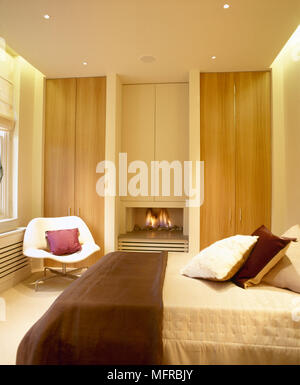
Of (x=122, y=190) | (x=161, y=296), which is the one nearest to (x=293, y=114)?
(x=122, y=190)

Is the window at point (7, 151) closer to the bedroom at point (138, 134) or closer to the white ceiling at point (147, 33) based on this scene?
the bedroom at point (138, 134)

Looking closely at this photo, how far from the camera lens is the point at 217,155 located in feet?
11.8

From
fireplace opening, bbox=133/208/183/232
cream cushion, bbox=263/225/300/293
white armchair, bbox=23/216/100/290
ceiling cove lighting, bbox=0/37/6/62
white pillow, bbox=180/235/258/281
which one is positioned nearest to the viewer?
cream cushion, bbox=263/225/300/293

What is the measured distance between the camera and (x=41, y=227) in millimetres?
3375

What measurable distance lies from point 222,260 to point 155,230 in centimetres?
263

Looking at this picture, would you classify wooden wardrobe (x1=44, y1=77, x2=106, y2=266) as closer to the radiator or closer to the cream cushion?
the radiator

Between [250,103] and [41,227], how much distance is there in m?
3.27

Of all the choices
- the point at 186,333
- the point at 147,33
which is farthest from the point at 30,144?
the point at 186,333

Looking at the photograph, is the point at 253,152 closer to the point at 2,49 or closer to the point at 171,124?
the point at 171,124

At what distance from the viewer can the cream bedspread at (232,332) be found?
4.36 feet

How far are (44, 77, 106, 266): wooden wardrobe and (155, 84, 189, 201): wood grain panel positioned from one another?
0.85 metres

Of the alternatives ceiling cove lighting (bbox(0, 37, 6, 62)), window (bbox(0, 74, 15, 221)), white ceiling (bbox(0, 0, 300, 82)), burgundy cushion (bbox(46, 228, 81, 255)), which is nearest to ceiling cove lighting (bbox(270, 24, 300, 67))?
white ceiling (bbox(0, 0, 300, 82))

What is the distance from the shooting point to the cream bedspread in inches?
52.3

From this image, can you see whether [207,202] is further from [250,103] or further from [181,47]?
[181,47]
